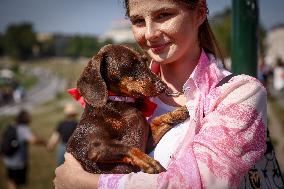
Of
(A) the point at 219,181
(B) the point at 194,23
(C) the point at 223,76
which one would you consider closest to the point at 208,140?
(A) the point at 219,181

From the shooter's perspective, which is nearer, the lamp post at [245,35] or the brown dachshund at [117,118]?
the brown dachshund at [117,118]

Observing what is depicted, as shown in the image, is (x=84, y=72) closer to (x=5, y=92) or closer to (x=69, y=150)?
(x=69, y=150)

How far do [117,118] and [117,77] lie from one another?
0.23 metres

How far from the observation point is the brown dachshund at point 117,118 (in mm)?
1820

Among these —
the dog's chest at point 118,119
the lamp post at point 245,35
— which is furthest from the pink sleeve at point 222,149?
the lamp post at point 245,35

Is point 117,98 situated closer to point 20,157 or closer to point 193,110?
point 193,110

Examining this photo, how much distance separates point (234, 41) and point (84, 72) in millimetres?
1172

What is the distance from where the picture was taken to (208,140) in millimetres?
1504

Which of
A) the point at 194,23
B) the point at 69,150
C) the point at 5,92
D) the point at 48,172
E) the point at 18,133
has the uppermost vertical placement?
the point at 194,23

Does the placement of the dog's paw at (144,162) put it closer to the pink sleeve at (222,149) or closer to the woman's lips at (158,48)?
the pink sleeve at (222,149)

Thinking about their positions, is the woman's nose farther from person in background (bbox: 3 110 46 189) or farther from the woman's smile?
person in background (bbox: 3 110 46 189)

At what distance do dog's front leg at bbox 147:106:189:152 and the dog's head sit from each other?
5.2 inches

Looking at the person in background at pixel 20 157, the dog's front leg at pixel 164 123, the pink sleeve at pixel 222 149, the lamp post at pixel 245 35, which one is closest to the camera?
the pink sleeve at pixel 222 149

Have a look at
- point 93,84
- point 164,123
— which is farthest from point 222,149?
point 93,84
